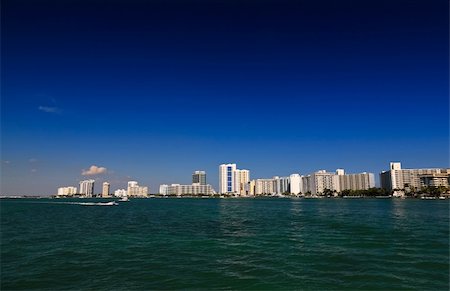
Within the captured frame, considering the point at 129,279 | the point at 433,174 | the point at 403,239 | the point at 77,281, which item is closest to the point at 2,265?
the point at 77,281

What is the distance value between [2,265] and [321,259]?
15.4m

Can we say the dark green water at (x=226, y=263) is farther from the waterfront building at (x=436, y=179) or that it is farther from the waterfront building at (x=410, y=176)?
the waterfront building at (x=410, y=176)

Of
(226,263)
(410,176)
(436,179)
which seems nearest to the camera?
(226,263)

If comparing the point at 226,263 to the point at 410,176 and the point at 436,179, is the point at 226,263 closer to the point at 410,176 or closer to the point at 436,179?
the point at 436,179

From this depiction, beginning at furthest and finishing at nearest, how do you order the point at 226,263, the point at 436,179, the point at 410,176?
the point at 410,176, the point at 436,179, the point at 226,263

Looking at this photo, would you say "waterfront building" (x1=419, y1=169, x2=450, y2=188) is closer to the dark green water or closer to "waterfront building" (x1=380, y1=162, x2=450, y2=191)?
"waterfront building" (x1=380, y1=162, x2=450, y2=191)

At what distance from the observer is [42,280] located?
12.7 metres

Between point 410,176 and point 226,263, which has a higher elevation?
point 410,176

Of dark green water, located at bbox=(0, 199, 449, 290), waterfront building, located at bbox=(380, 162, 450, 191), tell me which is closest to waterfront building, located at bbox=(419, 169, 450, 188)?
waterfront building, located at bbox=(380, 162, 450, 191)

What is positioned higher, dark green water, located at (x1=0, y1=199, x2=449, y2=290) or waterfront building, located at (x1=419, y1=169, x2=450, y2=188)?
waterfront building, located at (x1=419, y1=169, x2=450, y2=188)

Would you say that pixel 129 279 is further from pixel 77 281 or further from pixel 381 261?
pixel 381 261

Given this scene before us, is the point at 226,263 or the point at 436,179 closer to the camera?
the point at 226,263

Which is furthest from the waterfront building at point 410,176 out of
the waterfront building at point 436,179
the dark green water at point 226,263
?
the dark green water at point 226,263

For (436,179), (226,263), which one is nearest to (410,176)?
(436,179)
